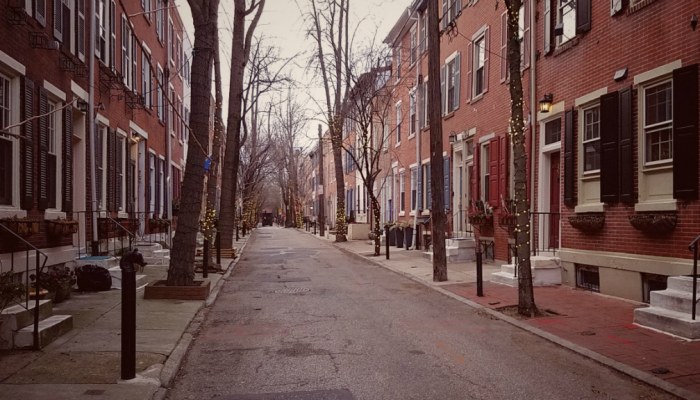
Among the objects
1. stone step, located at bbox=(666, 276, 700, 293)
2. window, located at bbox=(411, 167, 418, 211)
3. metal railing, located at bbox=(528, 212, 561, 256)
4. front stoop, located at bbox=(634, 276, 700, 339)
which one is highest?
window, located at bbox=(411, 167, 418, 211)

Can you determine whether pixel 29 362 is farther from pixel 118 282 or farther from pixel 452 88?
pixel 452 88

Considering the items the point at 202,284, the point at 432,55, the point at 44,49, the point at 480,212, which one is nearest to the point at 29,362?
the point at 202,284

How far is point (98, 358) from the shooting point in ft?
19.1

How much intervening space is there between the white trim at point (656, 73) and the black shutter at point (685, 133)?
0.48ft

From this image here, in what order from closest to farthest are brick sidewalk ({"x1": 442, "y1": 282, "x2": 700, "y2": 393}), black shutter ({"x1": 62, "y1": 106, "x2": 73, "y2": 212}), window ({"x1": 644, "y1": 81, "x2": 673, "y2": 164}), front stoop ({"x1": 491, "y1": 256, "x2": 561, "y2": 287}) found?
1. brick sidewalk ({"x1": 442, "y1": 282, "x2": 700, "y2": 393})
2. window ({"x1": 644, "y1": 81, "x2": 673, "y2": 164})
3. black shutter ({"x1": 62, "y1": 106, "x2": 73, "y2": 212})
4. front stoop ({"x1": 491, "y1": 256, "x2": 561, "y2": 287})

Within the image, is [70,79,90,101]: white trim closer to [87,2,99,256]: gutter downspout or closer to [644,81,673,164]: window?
[87,2,99,256]: gutter downspout

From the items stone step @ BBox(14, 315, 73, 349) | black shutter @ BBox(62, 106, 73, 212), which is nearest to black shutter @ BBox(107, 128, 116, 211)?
black shutter @ BBox(62, 106, 73, 212)

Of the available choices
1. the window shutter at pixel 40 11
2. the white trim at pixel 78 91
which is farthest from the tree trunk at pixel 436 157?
the window shutter at pixel 40 11

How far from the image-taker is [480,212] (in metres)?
16.5

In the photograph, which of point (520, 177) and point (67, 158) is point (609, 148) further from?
point (67, 158)

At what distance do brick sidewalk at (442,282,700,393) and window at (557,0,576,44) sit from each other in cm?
541

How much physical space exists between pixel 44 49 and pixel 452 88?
13.5 meters

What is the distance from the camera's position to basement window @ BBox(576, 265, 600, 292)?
36.9 ft

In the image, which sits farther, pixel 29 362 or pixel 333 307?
pixel 333 307
